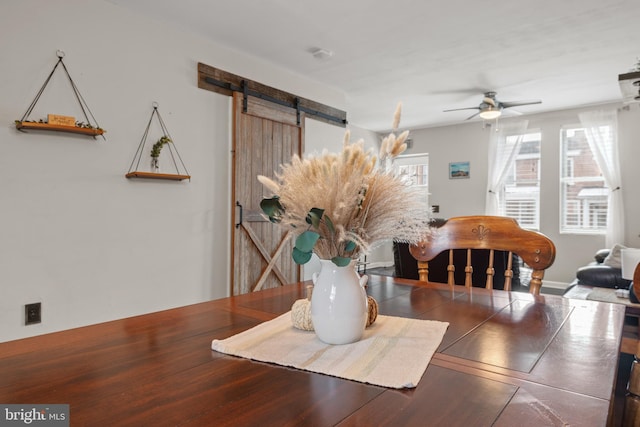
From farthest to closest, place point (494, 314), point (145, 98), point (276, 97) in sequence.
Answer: point (276, 97)
point (145, 98)
point (494, 314)

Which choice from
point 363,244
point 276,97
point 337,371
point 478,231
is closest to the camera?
point 337,371

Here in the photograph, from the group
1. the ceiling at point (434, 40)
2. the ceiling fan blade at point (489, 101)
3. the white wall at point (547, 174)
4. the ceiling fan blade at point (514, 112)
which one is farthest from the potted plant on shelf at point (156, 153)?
the ceiling fan blade at point (514, 112)

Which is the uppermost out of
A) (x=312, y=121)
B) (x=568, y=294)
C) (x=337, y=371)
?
(x=312, y=121)

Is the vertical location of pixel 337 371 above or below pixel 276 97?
below

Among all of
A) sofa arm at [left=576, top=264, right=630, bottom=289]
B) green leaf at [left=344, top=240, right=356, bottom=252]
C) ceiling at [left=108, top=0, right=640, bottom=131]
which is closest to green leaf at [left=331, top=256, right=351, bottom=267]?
green leaf at [left=344, top=240, right=356, bottom=252]

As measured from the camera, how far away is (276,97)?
405 cm

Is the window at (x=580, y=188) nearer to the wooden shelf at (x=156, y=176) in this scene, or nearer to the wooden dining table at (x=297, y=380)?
the wooden shelf at (x=156, y=176)

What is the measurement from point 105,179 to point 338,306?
2.54 m

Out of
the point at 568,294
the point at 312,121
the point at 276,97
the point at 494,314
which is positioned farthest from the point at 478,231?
the point at 312,121

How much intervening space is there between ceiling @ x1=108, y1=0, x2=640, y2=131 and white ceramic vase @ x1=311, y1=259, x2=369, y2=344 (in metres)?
2.54

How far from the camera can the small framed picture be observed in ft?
21.5

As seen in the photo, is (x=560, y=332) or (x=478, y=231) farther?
(x=478, y=231)

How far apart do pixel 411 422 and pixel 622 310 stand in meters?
0.94

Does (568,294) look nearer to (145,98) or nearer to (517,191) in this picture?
(517,191)
